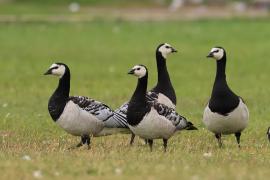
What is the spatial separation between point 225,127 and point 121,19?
39.4m

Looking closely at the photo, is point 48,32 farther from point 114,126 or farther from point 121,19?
point 114,126

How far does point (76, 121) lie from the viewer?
1507 cm

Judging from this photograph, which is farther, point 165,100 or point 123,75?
point 123,75

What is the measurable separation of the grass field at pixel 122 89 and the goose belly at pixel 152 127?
1.02ft

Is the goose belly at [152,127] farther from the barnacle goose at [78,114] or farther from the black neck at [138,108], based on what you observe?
the barnacle goose at [78,114]

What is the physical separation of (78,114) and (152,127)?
1.38 m

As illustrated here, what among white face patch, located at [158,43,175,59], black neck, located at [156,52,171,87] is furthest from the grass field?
white face patch, located at [158,43,175,59]

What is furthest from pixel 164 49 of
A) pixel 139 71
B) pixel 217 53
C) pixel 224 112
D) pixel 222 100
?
pixel 139 71

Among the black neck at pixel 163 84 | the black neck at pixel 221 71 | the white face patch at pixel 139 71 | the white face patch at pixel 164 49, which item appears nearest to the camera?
the white face patch at pixel 139 71

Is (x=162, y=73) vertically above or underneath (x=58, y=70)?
above

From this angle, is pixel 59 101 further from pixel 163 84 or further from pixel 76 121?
pixel 163 84

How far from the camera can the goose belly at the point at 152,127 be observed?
1451cm

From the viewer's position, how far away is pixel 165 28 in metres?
49.0

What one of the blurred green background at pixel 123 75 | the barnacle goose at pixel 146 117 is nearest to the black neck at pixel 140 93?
the barnacle goose at pixel 146 117
